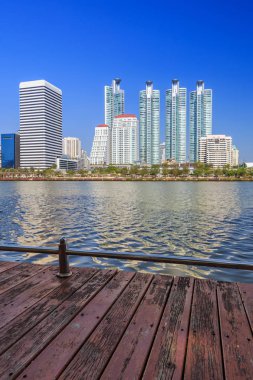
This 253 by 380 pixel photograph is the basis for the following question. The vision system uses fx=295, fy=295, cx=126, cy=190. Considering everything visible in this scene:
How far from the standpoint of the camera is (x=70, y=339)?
11.5ft

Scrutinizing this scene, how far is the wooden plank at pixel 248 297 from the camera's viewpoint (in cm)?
416

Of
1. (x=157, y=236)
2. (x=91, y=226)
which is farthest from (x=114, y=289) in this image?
(x=91, y=226)

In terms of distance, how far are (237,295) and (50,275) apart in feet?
11.3

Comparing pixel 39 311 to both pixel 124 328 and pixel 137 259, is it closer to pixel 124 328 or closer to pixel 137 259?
pixel 124 328

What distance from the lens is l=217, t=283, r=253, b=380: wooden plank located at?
9.66 feet

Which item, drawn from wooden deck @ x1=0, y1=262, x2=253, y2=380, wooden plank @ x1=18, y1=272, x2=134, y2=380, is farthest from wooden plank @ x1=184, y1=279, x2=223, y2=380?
wooden plank @ x1=18, y1=272, x2=134, y2=380

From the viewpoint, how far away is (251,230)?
19594 millimetres

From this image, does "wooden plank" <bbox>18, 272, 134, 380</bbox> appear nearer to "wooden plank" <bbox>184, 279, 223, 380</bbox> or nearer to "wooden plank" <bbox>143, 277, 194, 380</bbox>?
"wooden plank" <bbox>143, 277, 194, 380</bbox>

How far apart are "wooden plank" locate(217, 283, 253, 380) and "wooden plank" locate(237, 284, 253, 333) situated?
0.20 ft

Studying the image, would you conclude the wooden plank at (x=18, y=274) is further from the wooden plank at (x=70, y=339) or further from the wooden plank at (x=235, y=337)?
the wooden plank at (x=235, y=337)

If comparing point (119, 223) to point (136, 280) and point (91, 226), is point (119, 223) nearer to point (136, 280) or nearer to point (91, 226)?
point (91, 226)

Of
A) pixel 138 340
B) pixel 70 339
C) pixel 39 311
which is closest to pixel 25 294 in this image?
pixel 39 311

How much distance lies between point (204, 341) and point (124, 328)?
983mm

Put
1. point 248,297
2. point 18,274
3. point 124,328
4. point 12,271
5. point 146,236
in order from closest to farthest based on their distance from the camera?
point 124,328 < point 248,297 < point 18,274 < point 12,271 < point 146,236
